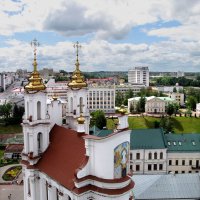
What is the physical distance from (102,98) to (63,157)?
73.0 metres

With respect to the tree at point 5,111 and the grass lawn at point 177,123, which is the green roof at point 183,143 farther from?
the tree at point 5,111

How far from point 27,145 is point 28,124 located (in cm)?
182

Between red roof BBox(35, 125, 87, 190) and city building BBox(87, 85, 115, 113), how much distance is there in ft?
226

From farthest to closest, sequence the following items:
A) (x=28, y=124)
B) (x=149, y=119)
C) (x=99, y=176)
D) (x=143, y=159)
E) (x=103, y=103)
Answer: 1. (x=103, y=103)
2. (x=149, y=119)
3. (x=143, y=159)
4. (x=28, y=124)
5. (x=99, y=176)

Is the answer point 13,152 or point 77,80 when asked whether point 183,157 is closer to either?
point 77,80

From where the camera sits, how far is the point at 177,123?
73.8 m

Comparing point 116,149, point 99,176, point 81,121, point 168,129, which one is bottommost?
point 168,129

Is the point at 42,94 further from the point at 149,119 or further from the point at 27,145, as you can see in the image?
the point at 149,119

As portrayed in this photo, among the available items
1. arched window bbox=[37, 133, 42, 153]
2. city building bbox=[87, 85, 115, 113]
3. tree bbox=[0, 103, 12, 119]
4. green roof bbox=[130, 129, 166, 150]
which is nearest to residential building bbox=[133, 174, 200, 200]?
arched window bbox=[37, 133, 42, 153]

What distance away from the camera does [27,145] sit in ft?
81.7

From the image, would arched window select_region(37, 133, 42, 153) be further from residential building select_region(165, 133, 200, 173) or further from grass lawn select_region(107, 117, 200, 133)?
grass lawn select_region(107, 117, 200, 133)

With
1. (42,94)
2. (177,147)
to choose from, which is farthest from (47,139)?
(177,147)

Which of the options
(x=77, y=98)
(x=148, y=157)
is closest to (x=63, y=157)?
(x=77, y=98)

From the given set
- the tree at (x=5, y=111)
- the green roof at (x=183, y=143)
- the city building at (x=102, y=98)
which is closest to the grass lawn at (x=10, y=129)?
the tree at (x=5, y=111)
